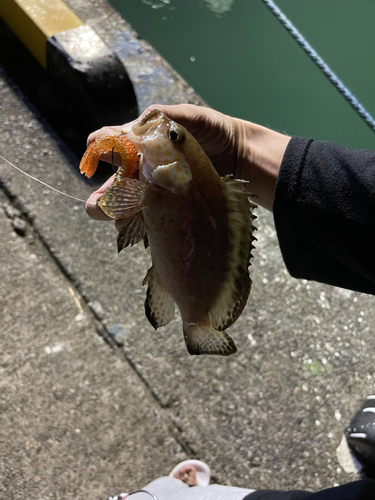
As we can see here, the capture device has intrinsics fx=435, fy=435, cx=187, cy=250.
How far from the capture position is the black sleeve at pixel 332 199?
177 cm

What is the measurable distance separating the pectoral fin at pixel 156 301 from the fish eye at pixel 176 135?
1.54 feet

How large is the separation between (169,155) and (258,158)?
95 cm

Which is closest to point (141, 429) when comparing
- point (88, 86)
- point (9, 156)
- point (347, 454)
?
point (347, 454)

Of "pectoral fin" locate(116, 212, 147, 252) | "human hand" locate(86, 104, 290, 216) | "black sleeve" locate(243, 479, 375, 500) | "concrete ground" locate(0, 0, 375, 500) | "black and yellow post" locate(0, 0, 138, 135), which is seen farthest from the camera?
"black and yellow post" locate(0, 0, 138, 135)

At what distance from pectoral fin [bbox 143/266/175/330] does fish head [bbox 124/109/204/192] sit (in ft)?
1.14

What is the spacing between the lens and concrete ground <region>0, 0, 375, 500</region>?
267 cm

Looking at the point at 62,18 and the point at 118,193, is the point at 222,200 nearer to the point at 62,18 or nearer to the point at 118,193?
the point at 118,193

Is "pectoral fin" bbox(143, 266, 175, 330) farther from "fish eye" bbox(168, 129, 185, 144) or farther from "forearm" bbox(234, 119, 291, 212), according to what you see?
"forearm" bbox(234, 119, 291, 212)

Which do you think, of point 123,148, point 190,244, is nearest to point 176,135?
point 123,148

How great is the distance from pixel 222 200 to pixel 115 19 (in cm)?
401

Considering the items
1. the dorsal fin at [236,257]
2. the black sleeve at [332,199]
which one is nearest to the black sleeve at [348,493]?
the black sleeve at [332,199]

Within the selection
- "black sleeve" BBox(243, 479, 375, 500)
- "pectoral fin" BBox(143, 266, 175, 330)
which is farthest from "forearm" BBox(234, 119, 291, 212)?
"black sleeve" BBox(243, 479, 375, 500)

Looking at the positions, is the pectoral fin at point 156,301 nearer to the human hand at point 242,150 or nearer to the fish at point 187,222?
the fish at point 187,222

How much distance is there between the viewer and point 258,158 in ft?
7.47
